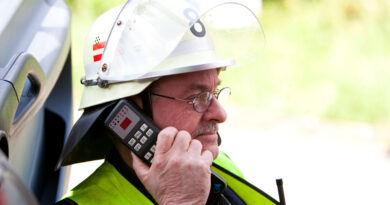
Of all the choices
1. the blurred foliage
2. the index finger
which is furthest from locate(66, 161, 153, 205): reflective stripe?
the blurred foliage

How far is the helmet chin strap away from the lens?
2.53 metres

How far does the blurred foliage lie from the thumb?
7.30 meters

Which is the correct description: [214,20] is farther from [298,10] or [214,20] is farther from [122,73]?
[298,10]

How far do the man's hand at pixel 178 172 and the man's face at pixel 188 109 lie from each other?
0.20m

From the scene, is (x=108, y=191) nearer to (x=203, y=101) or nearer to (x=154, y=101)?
(x=154, y=101)

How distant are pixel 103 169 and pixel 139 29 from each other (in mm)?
649

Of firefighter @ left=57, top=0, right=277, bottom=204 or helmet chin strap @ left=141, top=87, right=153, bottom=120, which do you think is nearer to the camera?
firefighter @ left=57, top=0, right=277, bottom=204

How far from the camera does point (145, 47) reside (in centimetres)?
238

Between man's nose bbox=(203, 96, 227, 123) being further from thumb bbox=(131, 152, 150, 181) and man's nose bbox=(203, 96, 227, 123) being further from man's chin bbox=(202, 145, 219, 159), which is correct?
thumb bbox=(131, 152, 150, 181)

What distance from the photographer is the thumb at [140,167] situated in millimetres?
2397

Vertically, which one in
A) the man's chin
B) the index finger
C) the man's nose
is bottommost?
the index finger

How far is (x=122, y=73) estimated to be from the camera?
7.97 feet

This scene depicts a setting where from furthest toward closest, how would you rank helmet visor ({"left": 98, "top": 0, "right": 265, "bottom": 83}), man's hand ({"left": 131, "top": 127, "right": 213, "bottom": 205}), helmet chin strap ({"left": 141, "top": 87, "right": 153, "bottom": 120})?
helmet chin strap ({"left": 141, "top": 87, "right": 153, "bottom": 120}) → helmet visor ({"left": 98, "top": 0, "right": 265, "bottom": 83}) → man's hand ({"left": 131, "top": 127, "right": 213, "bottom": 205})

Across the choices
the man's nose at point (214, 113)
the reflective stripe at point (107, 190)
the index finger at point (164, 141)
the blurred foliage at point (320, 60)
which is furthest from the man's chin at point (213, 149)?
the blurred foliage at point (320, 60)
